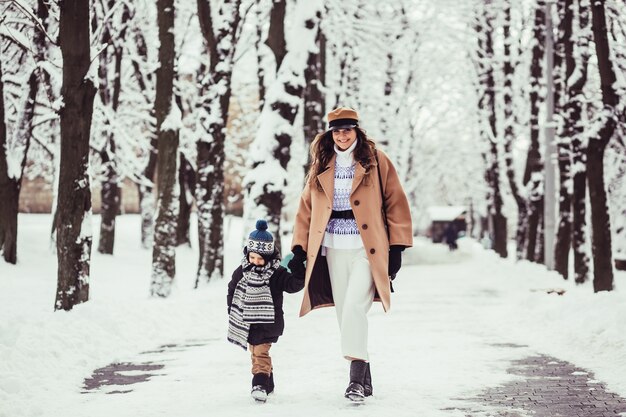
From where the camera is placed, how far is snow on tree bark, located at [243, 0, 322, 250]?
16.0 meters

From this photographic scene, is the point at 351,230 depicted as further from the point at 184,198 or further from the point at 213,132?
the point at 184,198

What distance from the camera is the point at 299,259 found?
666 cm

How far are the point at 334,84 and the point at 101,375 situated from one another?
24.1 metres

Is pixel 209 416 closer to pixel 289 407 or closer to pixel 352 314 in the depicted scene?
pixel 289 407

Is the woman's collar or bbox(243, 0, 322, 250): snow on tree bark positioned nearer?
the woman's collar

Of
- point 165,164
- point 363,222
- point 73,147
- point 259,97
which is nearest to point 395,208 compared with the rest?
point 363,222

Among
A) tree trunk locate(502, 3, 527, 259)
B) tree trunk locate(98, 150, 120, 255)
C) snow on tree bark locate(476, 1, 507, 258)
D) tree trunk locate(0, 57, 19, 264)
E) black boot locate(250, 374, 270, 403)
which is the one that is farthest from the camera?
snow on tree bark locate(476, 1, 507, 258)

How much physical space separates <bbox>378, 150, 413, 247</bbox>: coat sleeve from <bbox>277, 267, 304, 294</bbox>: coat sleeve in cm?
75

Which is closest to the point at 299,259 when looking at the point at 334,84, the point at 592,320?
the point at 592,320

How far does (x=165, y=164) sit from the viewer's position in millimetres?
14844

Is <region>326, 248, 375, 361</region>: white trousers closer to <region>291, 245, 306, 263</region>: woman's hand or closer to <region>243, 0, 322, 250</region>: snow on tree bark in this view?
<region>291, 245, 306, 263</region>: woman's hand

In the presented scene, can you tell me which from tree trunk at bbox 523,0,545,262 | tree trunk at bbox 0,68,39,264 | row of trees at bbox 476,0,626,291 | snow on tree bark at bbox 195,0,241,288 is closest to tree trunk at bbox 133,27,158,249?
tree trunk at bbox 0,68,39,264

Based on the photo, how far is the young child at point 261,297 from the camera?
6551mm

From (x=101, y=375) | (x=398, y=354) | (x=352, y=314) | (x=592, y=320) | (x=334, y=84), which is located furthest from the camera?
(x=334, y=84)
